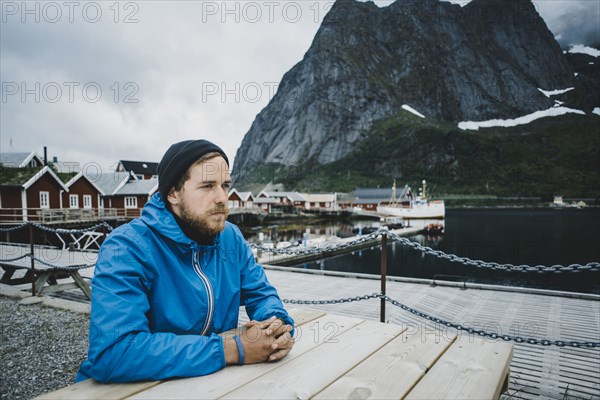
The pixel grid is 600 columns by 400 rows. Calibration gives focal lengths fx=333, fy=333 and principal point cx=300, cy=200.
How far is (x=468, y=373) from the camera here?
1530mm

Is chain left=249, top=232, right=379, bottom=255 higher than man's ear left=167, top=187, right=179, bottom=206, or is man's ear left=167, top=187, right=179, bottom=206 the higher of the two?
man's ear left=167, top=187, right=179, bottom=206

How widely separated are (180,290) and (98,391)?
549mm

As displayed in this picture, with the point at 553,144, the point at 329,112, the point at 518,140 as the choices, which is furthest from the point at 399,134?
the point at 553,144

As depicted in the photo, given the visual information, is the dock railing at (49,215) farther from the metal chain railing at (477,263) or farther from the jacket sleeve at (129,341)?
the jacket sleeve at (129,341)

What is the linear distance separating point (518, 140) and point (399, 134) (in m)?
54.8

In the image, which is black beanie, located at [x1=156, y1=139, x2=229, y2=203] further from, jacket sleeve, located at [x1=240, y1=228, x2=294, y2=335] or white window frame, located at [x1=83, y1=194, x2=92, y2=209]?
white window frame, located at [x1=83, y1=194, x2=92, y2=209]

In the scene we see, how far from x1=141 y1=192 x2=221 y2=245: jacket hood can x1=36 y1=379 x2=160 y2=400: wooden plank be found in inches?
26.1

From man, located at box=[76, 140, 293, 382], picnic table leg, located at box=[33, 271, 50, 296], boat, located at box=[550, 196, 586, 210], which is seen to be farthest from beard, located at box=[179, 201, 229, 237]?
boat, located at box=[550, 196, 586, 210]

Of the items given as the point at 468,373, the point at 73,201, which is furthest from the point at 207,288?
the point at 73,201

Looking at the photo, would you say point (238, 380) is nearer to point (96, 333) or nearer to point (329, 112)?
point (96, 333)

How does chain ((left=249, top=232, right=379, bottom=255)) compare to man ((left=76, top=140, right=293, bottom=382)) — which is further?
chain ((left=249, top=232, right=379, bottom=255))

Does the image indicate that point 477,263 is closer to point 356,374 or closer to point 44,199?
point 356,374

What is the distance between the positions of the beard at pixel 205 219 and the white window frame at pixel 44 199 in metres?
32.6

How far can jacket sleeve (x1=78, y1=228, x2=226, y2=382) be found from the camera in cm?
137
